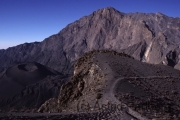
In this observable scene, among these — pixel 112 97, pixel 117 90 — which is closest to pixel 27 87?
pixel 117 90

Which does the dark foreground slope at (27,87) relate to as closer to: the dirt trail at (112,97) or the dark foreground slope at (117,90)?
the dark foreground slope at (117,90)

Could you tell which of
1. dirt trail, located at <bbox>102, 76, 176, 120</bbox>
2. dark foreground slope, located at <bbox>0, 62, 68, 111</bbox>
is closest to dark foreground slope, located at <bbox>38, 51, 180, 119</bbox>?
dirt trail, located at <bbox>102, 76, 176, 120</bbox>

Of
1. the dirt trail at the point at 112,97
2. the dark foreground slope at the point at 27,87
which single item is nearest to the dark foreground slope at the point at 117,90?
the dirt trail at the point at 112,97

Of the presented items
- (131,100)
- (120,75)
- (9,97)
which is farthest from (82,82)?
(9,97)

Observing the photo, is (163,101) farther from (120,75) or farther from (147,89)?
(120,75)

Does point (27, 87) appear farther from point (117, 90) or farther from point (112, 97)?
point (112, 97)

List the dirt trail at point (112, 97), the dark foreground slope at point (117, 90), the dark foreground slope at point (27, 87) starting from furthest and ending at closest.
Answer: the dark foreground slope at point (27, 87), the dark foreground slope at point (117, 90), the dirt trail at point (112, 97)
